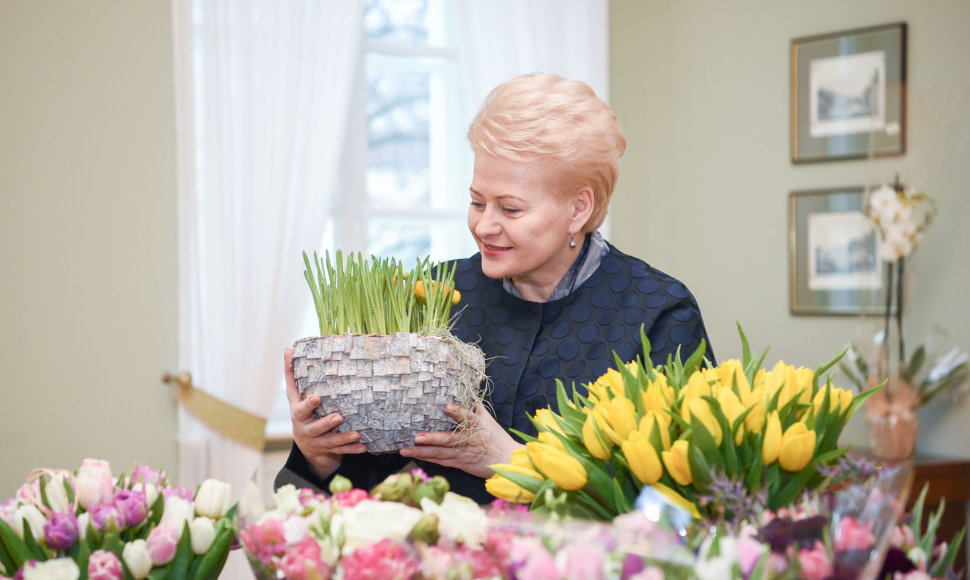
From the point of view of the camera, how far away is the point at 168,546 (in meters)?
0.82

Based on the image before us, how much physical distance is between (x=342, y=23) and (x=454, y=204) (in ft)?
2.57

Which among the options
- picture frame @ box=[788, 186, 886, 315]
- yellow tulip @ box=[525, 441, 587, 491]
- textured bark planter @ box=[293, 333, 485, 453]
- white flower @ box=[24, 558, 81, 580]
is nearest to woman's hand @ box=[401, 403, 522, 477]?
textured bark planter @ box=[293, 333, 485, 453]

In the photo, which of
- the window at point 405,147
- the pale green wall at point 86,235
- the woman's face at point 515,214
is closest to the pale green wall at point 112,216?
the pale green wall at point 86,235

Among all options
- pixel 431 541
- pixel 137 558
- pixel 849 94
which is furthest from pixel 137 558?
pixel 849 94

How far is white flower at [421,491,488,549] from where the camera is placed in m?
0.61

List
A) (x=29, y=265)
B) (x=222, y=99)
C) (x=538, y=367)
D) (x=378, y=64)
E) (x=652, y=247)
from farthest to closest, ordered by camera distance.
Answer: (x=652, y=247) < (x=378, y=64) < (x=222, y=99) < (x=29, y=265) < (x=538, y=367)

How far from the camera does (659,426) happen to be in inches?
29.9

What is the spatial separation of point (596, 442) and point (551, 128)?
2.52ft

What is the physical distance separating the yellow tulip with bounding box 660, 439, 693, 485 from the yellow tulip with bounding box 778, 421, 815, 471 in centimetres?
8

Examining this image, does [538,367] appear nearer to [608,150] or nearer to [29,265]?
[608,150]

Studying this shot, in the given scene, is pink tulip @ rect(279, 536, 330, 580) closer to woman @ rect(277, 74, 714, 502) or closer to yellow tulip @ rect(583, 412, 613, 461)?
yellow tulip @ rect(583, 412, 613, 461)

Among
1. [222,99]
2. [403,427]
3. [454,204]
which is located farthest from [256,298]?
[403,427]

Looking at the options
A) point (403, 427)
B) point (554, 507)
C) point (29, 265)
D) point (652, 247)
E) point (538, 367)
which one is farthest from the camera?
point (652, 247)

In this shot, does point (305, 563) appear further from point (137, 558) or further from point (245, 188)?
point (245, 188)
